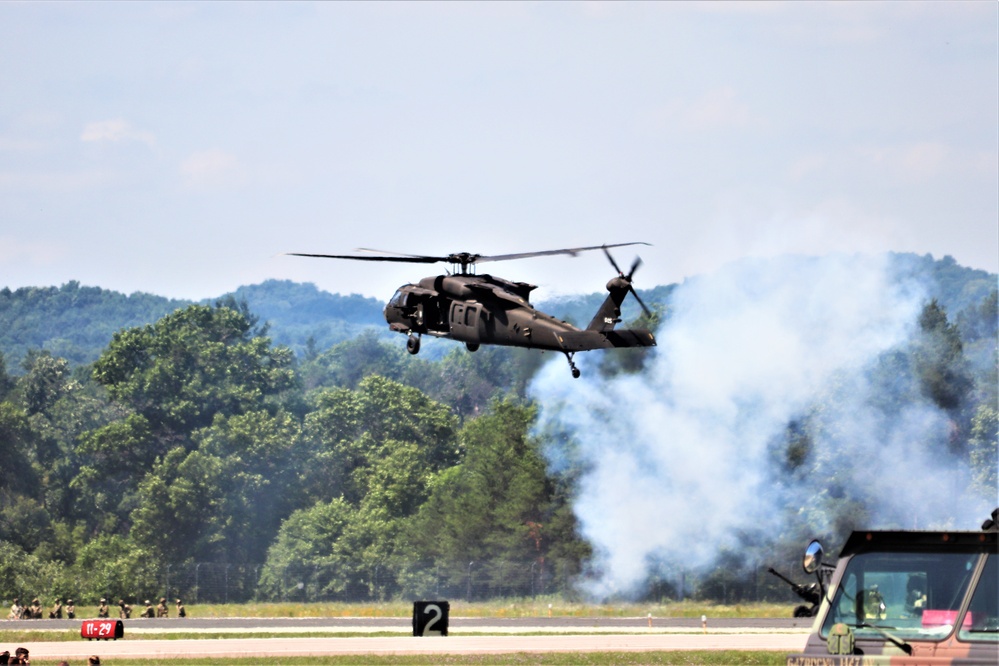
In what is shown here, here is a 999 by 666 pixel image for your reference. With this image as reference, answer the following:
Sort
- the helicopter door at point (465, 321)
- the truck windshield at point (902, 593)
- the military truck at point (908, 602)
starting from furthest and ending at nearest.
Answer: the helicopter door at point (465, 321)
the truck windshield at point (902, 593)
the military truck at point (908, 602)

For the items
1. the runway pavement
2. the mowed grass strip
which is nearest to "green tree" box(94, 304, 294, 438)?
the runway pavement

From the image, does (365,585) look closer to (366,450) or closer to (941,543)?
(366,450)

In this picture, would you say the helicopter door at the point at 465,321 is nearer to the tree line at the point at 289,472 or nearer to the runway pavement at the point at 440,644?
the runway pavement at the point at 440,644

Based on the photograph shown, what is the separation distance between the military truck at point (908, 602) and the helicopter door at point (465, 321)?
132 feet

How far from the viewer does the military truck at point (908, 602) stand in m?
14.6

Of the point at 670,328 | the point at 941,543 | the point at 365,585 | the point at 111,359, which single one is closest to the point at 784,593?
the point at 670,328

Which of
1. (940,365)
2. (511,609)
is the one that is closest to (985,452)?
(940,365)

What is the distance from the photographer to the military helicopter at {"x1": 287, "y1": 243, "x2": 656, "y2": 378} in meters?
51.4

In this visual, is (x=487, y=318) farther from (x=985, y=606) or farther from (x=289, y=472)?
(x=289, y=472)

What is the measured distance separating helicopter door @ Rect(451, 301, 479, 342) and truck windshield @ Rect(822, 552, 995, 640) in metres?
40.2

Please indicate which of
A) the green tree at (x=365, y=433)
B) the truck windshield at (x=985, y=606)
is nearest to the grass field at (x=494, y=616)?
the truck windshield at (x=985, y=606)

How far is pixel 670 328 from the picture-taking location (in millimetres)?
81562

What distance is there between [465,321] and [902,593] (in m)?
41.1

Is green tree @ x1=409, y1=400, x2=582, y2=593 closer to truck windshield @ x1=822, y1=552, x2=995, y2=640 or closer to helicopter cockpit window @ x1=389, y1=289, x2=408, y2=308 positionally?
helicopter cockpit window @ x1=389, y1=289, x2=408, y2=308
